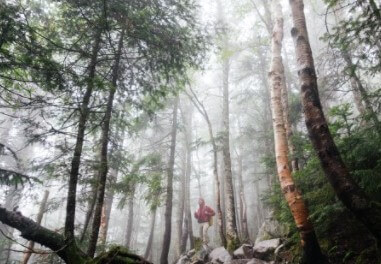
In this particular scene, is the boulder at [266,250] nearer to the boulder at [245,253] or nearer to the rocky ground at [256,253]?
the rocky ground at [256,253]

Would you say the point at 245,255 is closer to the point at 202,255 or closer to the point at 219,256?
the point at 219,256

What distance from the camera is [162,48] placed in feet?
27.8

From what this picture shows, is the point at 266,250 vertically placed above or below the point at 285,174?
below

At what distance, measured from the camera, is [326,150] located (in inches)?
165

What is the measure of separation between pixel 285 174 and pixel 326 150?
213cm

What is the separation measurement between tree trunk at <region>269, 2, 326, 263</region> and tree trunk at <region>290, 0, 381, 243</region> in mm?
1677

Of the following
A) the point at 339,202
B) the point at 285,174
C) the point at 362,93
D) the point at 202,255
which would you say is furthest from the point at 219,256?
the point at 362,93

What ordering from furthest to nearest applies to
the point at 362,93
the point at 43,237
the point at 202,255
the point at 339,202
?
1. the point at 202,255
2. the point at 362,93
3. the point at 43,237
4. the point at 339,202

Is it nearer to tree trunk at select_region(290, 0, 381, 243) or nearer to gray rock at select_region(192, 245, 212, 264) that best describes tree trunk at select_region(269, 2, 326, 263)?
tree trunk at select_region(290, 0, 381, 243)

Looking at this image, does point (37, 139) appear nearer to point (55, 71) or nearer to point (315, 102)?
point (55, 71)

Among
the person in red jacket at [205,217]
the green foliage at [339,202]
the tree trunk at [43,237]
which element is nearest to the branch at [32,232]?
the tree trunk at [43,237]

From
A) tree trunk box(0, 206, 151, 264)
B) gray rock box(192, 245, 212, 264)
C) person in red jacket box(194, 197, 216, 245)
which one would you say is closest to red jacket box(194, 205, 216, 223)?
person in red jacket box(194, 197, 216, 245)

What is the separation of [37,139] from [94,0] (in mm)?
3684

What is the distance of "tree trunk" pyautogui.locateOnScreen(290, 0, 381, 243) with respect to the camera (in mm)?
3721
